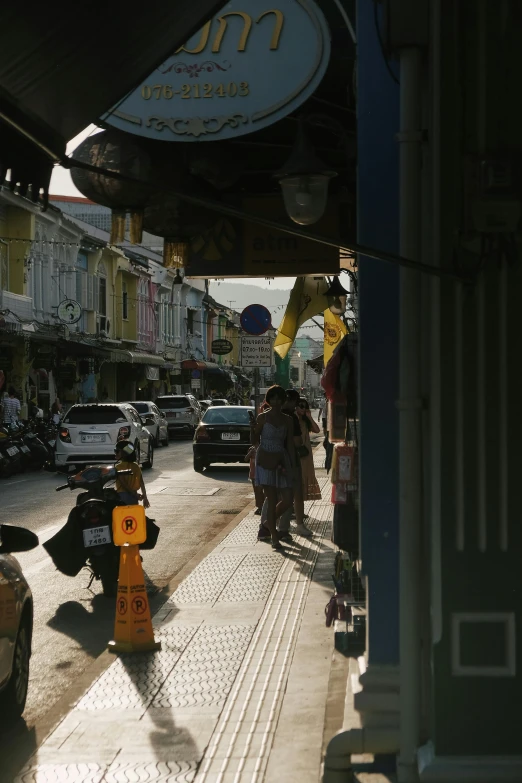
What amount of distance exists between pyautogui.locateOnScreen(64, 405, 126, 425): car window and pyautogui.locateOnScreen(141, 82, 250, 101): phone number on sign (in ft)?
60.5

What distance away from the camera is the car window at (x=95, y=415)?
25219 millimetres

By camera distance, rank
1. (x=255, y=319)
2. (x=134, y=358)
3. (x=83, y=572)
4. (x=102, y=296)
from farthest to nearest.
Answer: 1. (x=102, y=296)
2. (x=134, y=358)
3. (x=255, y=319)
4. (x=83, y=572)

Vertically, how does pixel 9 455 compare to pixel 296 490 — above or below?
below

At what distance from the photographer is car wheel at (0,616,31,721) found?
631 centimetres

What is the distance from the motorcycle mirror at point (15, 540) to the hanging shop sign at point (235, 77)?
2552mm

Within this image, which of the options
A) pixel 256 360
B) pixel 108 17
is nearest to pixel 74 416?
pixel 256 360

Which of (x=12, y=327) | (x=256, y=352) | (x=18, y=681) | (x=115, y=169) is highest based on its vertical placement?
(x=12, y=327)

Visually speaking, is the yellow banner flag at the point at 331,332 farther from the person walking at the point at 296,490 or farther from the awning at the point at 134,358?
the awning at the point at 134,358

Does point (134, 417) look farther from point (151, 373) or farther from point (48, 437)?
point (151, 373)

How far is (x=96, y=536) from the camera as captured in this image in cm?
1007

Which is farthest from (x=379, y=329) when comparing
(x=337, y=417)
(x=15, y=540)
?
(x=15, y=540)

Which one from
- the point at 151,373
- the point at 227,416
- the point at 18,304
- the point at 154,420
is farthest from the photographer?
the point at 151,373

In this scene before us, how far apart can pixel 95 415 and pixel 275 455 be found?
44.3 feet

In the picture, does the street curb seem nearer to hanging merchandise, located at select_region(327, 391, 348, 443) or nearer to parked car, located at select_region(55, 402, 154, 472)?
hanging merchandise, located at select_region(327, 391, 348, 443)
